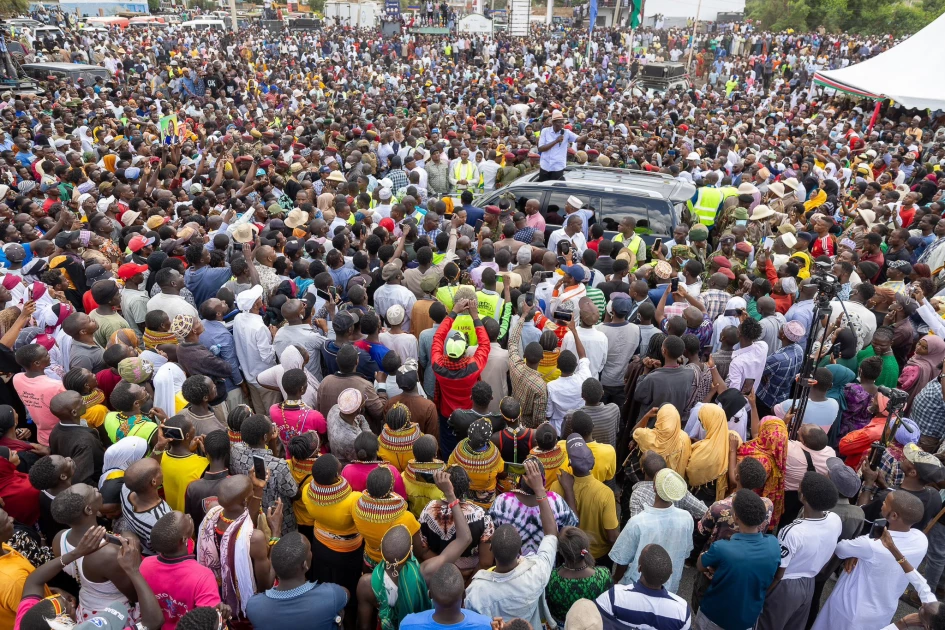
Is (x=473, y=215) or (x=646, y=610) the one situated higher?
(x=473, y=215)

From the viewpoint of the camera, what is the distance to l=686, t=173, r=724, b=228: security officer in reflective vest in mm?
A: 9156

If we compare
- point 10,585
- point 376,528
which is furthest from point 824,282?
point 10,585

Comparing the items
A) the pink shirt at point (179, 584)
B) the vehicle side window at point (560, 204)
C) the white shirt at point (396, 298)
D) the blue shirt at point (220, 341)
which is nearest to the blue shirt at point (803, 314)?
the vehicle side window at point (560, 204)

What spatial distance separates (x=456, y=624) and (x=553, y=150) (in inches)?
367

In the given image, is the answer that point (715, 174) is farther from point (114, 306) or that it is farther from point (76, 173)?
point (76, 173)

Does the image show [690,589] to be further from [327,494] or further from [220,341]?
[220,341]

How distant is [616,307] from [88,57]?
88.4ft

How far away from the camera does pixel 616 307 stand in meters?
5.68

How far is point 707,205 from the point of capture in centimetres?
922

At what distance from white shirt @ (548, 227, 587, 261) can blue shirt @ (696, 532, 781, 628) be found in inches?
177

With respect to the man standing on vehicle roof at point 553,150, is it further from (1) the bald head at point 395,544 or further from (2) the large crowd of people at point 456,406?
(1) the bald head at point 395,544

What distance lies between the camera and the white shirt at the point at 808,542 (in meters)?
3.62

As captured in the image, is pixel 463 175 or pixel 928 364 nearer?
pixel 928 364

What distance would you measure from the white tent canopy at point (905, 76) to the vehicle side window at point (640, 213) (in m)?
9.04
